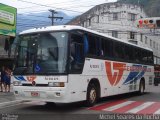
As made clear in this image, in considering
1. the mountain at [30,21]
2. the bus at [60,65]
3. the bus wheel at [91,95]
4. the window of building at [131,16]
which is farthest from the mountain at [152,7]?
Answer: the bus wheel at [91,95]

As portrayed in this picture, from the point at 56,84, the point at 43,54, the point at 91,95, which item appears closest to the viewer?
the point at 56,84

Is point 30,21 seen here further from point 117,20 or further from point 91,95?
point 91,95

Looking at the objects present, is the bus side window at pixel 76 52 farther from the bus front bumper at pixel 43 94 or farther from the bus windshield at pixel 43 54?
the bus front bumper at pixel 43 94

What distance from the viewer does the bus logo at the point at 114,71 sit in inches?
670

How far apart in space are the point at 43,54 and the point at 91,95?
2930mm

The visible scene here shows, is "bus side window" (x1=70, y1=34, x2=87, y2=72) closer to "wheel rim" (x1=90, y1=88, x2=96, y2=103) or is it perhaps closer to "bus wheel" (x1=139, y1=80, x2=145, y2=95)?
"wheel rim" (x1=90, y1=88, x2=96, y2=103)

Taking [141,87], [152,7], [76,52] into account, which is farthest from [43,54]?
[152,7]

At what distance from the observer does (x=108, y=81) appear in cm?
1692

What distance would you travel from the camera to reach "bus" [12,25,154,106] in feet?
42.9

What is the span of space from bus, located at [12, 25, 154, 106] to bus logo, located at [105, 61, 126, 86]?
1.62 feet

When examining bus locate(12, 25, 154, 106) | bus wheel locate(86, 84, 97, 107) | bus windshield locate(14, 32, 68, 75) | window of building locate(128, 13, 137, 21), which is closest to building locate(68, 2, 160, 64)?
window of building locate(128, 13, 137, 21)

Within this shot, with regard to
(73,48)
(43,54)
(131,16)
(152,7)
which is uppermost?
(152,7)

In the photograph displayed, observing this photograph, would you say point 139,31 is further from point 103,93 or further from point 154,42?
point 103,93

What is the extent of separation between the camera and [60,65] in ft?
42.9
